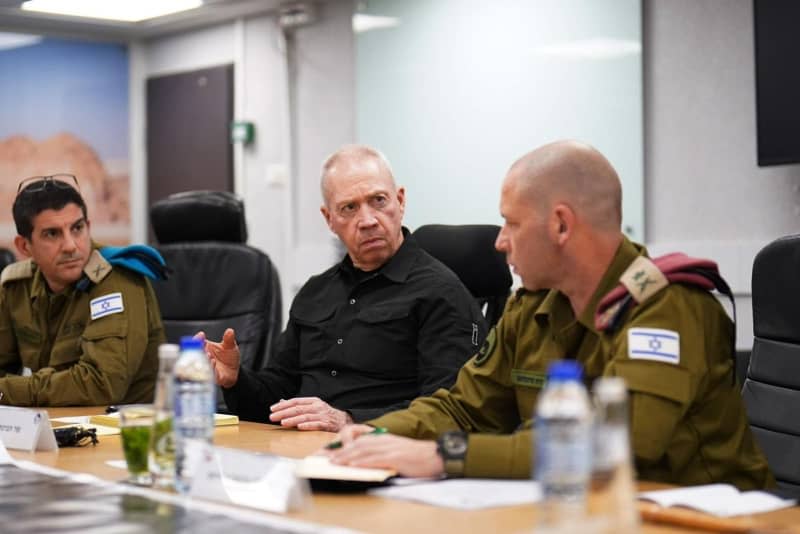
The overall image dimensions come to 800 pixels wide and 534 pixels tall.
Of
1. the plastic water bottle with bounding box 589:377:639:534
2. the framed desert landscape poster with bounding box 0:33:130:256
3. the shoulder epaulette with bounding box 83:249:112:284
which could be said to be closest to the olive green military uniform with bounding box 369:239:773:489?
the plastic water bottle with bounding box 589:377:639:534

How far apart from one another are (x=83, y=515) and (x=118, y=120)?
6.40 meters

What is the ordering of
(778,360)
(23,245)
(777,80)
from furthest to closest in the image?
(777,80) → (23,245) → (778,360)

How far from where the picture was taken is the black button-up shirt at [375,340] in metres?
2.98

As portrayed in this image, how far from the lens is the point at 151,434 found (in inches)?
73.4

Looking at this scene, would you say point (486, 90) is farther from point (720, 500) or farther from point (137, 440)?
point (720, 500)

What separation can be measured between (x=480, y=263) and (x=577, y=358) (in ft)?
Answer: 3.68

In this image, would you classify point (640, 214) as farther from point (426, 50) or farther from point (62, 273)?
point (62, 273)

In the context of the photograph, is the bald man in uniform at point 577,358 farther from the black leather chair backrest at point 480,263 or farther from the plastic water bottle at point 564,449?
the black leather chair backrest at point 480,263

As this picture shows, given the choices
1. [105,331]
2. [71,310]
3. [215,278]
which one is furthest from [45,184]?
[215,278]

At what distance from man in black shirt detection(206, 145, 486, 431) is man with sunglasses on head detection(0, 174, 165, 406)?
403 mm

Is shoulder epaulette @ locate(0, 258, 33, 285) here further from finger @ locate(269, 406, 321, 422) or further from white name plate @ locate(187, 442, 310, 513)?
white name plate @ locate(187, 442, 310, 513)

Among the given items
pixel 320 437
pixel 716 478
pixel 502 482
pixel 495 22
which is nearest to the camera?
pixel 502 482

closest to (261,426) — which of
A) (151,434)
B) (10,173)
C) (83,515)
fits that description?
(151,434)

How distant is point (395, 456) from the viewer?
6.03ft
